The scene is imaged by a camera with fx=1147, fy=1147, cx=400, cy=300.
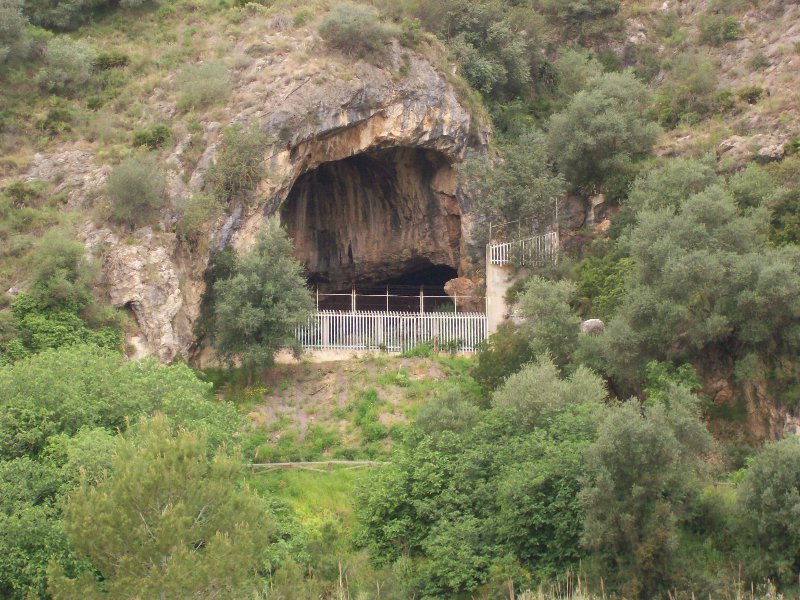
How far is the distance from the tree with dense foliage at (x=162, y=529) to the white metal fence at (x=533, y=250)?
16.3 meters

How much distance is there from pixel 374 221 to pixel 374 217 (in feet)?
0.46

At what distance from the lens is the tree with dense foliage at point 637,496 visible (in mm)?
20219

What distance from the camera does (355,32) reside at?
119 ft

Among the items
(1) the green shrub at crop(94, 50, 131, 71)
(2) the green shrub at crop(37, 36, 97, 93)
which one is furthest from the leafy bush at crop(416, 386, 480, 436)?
(1) the green shrub at crop(94, 50, 131, 71)

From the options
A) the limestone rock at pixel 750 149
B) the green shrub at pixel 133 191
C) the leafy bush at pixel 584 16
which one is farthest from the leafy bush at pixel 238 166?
the leafy bush at pixel 584 16

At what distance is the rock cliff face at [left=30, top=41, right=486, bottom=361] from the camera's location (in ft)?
101

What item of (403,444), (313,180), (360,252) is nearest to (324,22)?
(313,180)

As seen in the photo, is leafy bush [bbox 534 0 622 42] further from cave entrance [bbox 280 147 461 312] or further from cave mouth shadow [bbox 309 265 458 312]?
cave mouth shadow [bbox 309 265 458 312]

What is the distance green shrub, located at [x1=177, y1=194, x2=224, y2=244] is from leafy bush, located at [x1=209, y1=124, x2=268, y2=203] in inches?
21.8

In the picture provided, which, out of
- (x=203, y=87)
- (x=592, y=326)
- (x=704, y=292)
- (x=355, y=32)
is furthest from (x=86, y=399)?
(x=355, y=32)

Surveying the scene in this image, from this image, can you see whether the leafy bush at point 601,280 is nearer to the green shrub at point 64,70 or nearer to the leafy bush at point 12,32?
the green shrub at point 64,70

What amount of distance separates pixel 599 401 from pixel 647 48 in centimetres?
2293

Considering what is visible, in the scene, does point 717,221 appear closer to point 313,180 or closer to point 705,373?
point 705,373

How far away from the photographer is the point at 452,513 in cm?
2319
